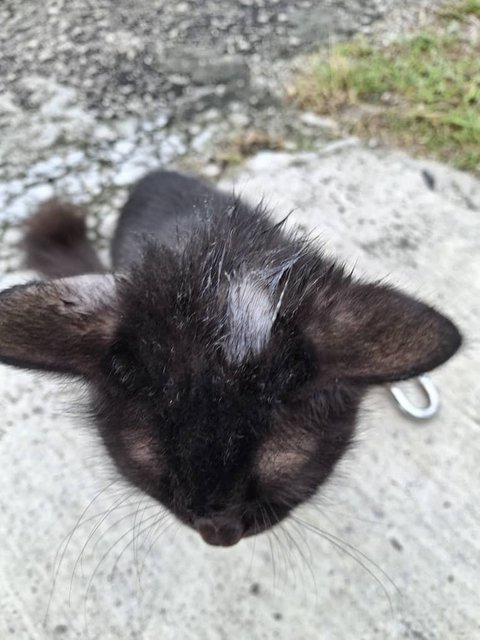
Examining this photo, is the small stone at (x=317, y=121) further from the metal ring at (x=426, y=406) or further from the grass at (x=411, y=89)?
the metal ring at (x=426, y=406)

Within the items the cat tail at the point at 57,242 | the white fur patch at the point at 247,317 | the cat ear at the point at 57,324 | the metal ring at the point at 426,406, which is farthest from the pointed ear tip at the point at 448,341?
the cat tail at the point at 57,242

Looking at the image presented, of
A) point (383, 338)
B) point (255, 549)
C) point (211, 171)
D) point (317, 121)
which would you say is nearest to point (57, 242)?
point (211, 171)

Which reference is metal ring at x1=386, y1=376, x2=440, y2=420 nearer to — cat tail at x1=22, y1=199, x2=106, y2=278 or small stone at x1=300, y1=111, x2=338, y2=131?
cat tail at x1=22, y1=199, x2=106, y2=278

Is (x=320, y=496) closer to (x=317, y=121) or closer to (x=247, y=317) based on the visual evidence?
(x=247, y=317)

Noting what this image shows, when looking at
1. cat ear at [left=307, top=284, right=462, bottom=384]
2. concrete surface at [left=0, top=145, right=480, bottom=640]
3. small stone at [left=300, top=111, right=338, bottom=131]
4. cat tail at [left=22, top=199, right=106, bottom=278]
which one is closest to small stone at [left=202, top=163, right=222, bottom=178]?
small stone at [left=300, top=111, right=338, bottom=131]

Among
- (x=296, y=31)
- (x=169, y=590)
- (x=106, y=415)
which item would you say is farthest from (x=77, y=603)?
(x=296, y=31)
